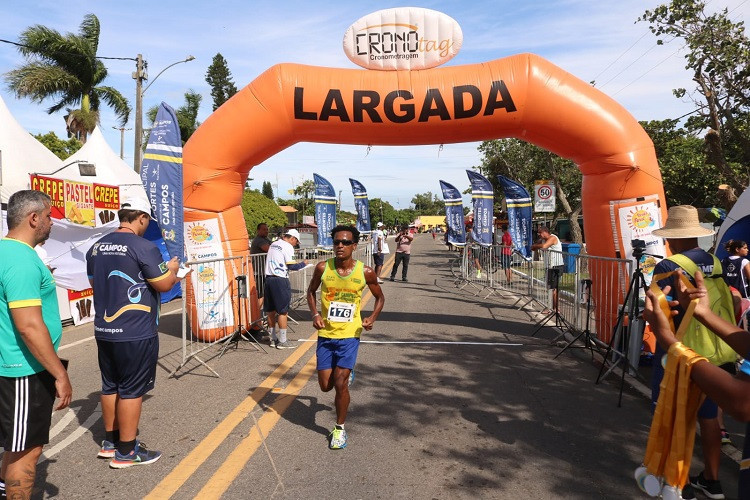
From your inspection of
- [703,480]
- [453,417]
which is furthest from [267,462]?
[703,480]

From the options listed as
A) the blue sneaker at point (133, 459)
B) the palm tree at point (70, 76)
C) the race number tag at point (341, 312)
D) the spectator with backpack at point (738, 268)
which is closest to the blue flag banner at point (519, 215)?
the spectator with backpack at point (738, 268)

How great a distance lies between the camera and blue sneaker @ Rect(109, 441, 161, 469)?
12.3 ft

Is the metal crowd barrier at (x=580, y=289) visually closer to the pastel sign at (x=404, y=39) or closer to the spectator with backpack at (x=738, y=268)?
the spectator with backpack at (x=738, y=268)

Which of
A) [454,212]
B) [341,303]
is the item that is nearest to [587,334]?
[341,303]

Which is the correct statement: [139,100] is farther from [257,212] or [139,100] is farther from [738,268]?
[738,268]

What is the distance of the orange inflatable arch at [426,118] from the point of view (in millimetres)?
7477

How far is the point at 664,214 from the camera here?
740 cm

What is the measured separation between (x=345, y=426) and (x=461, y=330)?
4680mm

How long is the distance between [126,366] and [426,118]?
18.7 ft

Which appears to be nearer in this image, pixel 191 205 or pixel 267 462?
pixel 267 462

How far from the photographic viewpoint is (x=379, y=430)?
4.45 metres

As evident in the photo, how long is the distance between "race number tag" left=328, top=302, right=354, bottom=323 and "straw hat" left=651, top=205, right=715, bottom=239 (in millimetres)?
2582

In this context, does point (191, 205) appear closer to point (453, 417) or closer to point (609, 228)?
point (453, 417)

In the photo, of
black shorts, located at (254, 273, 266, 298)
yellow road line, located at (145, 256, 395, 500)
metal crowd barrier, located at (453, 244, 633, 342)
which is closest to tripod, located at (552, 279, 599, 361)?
metal crowd barrier, located at (453, 244, 633, 342)
